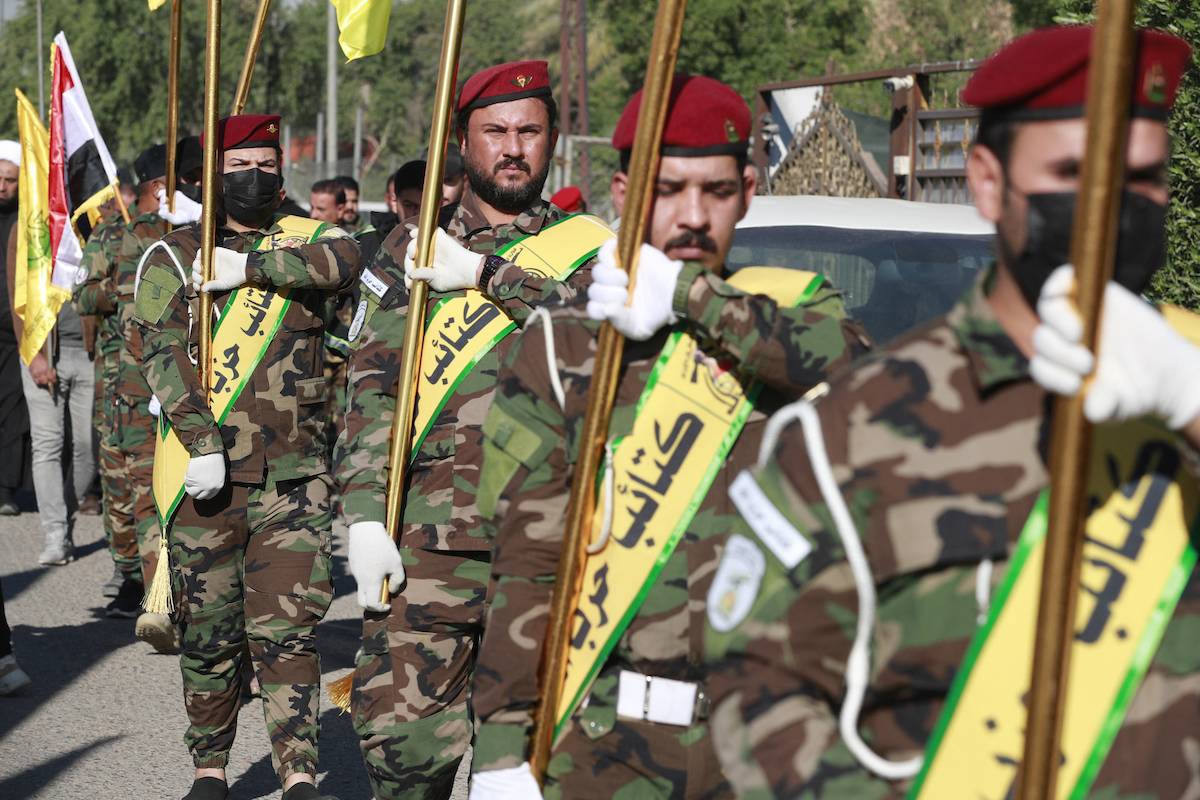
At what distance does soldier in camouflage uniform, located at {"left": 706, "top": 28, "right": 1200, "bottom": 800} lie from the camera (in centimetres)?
192

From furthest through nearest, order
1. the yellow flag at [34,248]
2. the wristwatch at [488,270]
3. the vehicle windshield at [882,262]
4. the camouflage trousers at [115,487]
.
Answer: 1. the yellow flag at [34,248]
2. the camouflage trousers at [115,487]
3. the vehicle windshield at [882,262]
4. the wristwatch at [488,270]

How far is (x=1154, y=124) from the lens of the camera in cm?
195

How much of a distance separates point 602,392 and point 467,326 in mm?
1748

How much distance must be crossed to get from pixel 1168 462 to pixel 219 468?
13.8 feet

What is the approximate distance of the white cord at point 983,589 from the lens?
1.93 m

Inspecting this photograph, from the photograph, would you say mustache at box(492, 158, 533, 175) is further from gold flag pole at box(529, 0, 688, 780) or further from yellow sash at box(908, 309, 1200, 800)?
yellow sash at box(908, 309, 1200, 800)

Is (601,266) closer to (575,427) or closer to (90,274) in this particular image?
(575,427)

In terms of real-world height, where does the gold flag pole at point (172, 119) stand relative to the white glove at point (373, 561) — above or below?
above

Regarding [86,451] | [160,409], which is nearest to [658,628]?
[160,409]

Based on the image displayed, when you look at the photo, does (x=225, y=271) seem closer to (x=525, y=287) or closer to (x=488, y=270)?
(x=488, y=270)

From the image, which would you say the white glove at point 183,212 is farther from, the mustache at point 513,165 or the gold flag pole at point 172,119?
the mustache at point 513,165

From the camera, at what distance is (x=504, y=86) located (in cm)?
473

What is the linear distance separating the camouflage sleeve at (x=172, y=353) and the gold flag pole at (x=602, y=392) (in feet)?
9.72

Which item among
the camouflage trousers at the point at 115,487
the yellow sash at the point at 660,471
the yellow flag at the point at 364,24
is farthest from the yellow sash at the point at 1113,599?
the camouflage trousers at the point at 115,487
